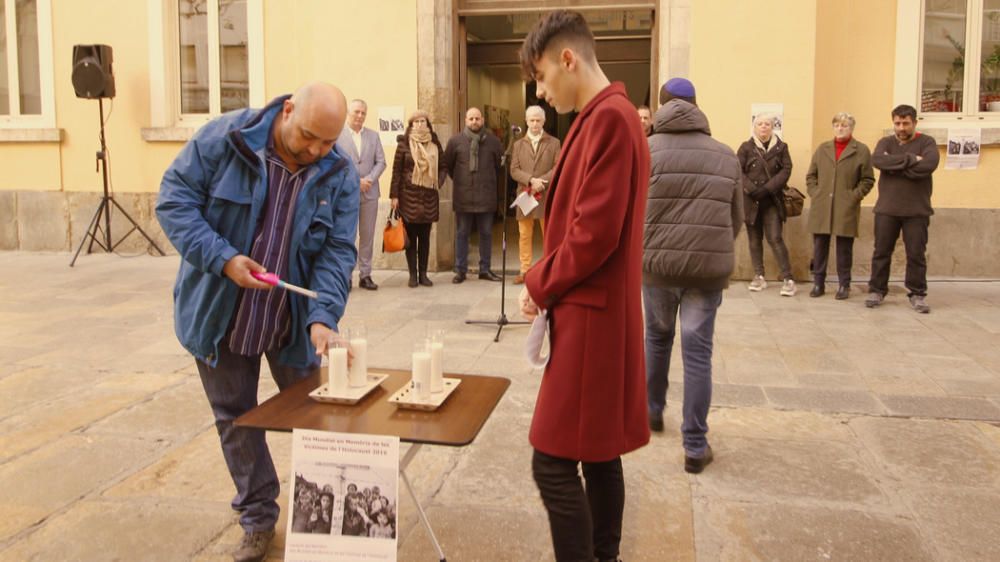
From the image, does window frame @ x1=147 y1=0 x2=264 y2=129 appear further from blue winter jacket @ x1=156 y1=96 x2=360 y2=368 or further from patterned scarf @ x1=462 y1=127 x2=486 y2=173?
blue winter jacket @ x1=156 y1=96 x2=360 y2=368

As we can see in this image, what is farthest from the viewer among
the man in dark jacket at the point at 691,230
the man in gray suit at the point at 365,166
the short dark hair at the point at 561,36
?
the man in gray suit at the point at 365,166

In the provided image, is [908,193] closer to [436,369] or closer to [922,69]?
[922,69]

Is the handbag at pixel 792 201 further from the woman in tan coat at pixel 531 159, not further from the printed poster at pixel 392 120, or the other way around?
the printed poster at pixel 392 120

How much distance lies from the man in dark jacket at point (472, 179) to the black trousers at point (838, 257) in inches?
128

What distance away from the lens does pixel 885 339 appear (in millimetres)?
6766

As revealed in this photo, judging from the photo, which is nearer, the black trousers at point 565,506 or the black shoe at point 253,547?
the black trousers at point 565,506

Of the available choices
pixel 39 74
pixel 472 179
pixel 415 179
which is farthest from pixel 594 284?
pixel 39 74

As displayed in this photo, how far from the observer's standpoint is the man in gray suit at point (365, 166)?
904 centimetres

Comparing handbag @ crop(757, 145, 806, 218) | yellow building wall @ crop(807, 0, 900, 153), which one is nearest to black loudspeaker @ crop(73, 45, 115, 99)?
handbag @ crop(757, 145, 806, 218)

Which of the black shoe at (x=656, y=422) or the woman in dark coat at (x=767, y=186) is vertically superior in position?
the woman in dark coat at (x=767, y=186)

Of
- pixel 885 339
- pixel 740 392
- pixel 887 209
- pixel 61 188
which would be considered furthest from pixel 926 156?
pixel 61 188

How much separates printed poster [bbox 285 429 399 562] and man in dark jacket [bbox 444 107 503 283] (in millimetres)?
6948

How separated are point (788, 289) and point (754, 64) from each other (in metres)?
2.37

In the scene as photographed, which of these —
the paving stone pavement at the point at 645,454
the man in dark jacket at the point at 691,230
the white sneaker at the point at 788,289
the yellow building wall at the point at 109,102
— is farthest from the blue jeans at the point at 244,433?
the yellow building wall at the point at 109,102
